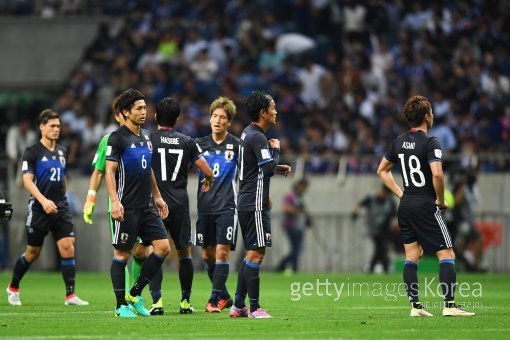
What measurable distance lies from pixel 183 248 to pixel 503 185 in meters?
13.5

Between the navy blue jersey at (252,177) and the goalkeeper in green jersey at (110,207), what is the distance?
1.50 meters

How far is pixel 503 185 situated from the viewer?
2631 centimetres

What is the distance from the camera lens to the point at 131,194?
13.6m

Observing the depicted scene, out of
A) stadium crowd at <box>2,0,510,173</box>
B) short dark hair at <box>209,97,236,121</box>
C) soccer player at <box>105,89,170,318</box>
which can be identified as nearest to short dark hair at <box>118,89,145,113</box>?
soccer player at <box>105,89,170,318</box>

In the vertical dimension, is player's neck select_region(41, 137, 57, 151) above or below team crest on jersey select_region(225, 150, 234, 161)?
above

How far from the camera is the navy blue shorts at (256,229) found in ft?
44.1

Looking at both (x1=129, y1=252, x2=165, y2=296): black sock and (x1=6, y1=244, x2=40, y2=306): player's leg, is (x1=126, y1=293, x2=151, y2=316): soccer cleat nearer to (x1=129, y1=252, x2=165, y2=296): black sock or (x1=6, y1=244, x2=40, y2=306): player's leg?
(x1=129, y1=252, x2=165, y2=296): black sock

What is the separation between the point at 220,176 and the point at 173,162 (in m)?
1.29

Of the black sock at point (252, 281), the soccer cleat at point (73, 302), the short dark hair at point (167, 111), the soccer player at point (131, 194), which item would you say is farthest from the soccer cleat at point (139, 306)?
the soccer cleat at point (73, 302)

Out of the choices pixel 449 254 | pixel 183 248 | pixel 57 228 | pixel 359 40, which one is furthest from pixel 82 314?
pixel 359 40

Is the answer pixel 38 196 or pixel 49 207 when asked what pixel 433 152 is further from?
pixel 38 196

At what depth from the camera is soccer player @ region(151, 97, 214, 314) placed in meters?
14.3

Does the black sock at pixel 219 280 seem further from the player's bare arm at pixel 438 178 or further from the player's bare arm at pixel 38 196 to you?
the player's bare arm at pixel 438 178

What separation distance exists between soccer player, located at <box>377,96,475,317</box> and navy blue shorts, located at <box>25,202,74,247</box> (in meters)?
5.41
